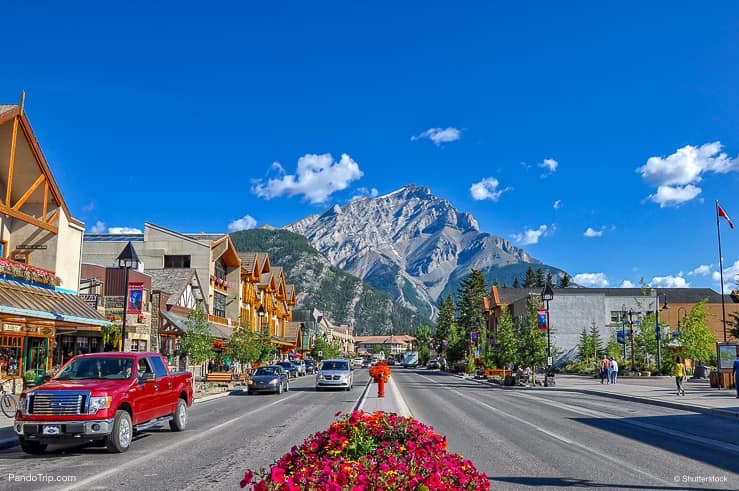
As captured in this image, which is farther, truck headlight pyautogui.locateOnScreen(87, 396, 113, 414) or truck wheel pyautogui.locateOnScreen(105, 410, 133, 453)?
truck wheel pyautogui.locateOnScreen(105, 410, 133, 453)

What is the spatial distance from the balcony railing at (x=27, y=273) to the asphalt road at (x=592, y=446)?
1564 centimetres

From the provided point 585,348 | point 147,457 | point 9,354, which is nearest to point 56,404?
point 147,457

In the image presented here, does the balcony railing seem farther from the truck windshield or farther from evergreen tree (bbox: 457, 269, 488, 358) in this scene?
evergreen tree (bbox: 457, 269, 488, 358)

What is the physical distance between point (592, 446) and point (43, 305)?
18.9 metres

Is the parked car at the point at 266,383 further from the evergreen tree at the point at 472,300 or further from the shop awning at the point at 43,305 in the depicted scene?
the evergreen tree at the point at 472,300

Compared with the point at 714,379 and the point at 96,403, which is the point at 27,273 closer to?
the point at 96,403

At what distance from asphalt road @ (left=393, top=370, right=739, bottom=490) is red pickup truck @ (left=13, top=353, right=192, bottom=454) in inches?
258

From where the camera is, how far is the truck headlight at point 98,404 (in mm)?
11781

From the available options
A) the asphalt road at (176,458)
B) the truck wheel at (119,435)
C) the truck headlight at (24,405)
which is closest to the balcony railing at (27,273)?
the asphalt road at (176,458)

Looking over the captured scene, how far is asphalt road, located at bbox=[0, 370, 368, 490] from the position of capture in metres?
9.52

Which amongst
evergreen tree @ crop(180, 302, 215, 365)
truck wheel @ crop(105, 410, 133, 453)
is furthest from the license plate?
evergreen tree @ crop(180, 302, 215, 365)

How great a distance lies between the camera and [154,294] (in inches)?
1521

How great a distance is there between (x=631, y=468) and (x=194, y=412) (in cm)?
1598

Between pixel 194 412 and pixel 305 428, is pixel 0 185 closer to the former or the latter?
pixel 194 412
